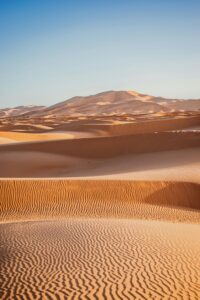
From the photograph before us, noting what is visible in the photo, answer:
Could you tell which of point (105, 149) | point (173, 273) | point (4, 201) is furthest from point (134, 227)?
point (105, 149)

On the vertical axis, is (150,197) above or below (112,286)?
below

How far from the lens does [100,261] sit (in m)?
6.58

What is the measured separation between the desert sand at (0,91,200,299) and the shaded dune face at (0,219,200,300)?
16 millimetres

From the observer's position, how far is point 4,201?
13.9 m

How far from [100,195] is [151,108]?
101 metres

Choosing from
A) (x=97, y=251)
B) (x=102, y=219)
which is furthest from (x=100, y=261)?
(x=102, y=219)

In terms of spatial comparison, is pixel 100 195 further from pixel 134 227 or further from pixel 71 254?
pixel 71 254

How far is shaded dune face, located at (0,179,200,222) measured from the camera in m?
12.8

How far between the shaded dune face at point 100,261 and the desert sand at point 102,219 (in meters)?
0.02

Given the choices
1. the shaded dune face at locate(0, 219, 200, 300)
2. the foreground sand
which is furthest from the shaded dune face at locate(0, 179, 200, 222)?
the shaded dune face at locate(0, 219, 200, 300)

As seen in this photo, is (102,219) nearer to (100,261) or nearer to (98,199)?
(98,199)

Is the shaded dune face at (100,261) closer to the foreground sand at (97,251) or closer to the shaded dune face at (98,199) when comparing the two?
the foreground sand at (97,251)

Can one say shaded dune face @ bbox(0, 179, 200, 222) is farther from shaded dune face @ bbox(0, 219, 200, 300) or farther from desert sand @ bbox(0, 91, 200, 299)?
shaded dune face @ bbox(0, 219, 200, 300)

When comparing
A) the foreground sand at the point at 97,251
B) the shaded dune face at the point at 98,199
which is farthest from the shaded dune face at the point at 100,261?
the shaded dune face at the point at 98,199
